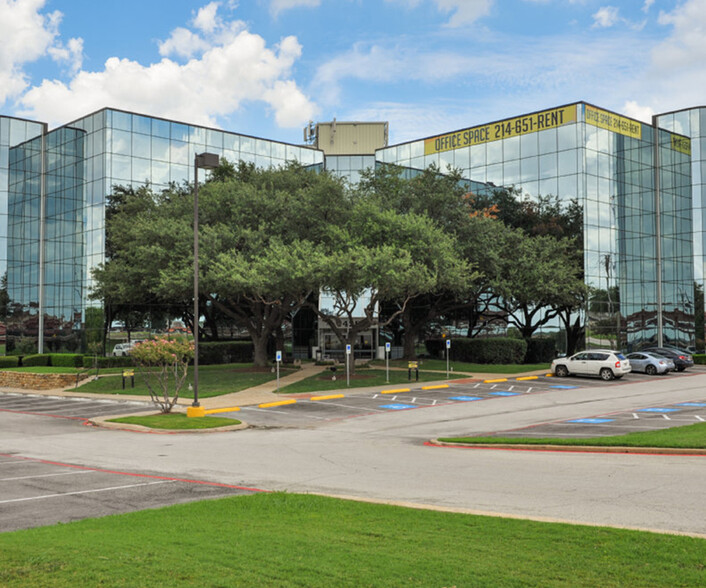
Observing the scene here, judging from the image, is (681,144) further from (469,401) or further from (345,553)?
(345,553)

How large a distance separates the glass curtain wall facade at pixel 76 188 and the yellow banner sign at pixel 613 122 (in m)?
29.4

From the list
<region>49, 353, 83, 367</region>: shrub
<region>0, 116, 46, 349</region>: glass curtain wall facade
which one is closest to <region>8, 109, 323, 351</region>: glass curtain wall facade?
<region>0, 116, 46, 349</region>: glass curtain wall facade

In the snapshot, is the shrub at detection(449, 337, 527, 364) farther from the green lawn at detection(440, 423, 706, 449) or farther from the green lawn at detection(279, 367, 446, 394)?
the green lawn at detection(440, 423, 706, 449)

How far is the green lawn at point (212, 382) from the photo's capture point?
113 ft

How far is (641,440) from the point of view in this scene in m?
16.1

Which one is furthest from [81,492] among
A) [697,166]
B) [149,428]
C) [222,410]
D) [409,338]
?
[697,166]

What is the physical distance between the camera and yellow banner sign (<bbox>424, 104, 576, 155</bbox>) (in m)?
53.9

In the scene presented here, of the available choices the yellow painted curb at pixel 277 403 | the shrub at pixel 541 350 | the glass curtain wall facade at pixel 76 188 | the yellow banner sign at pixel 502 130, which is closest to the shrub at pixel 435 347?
the shrub at pixel 541 350

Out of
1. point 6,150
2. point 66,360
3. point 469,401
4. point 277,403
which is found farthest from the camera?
point 6,150

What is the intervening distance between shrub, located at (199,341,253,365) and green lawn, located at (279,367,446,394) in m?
14.5

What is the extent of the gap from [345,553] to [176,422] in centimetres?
1751

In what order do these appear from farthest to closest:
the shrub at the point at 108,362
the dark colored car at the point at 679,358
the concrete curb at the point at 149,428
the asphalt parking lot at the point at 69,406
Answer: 1. the shrub at the point at 108,362
2. the dark colored car at the point at 679,358
3. the asphalt parking lot at the point at 69,406
4. the concrete curb at the point at 149,428

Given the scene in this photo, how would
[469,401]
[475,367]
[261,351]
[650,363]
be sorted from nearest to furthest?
[469,401], [650,363], [261,351], [475,367]

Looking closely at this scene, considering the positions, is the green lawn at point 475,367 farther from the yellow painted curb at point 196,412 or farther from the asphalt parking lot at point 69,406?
the yellow painted curb at point 196,412
